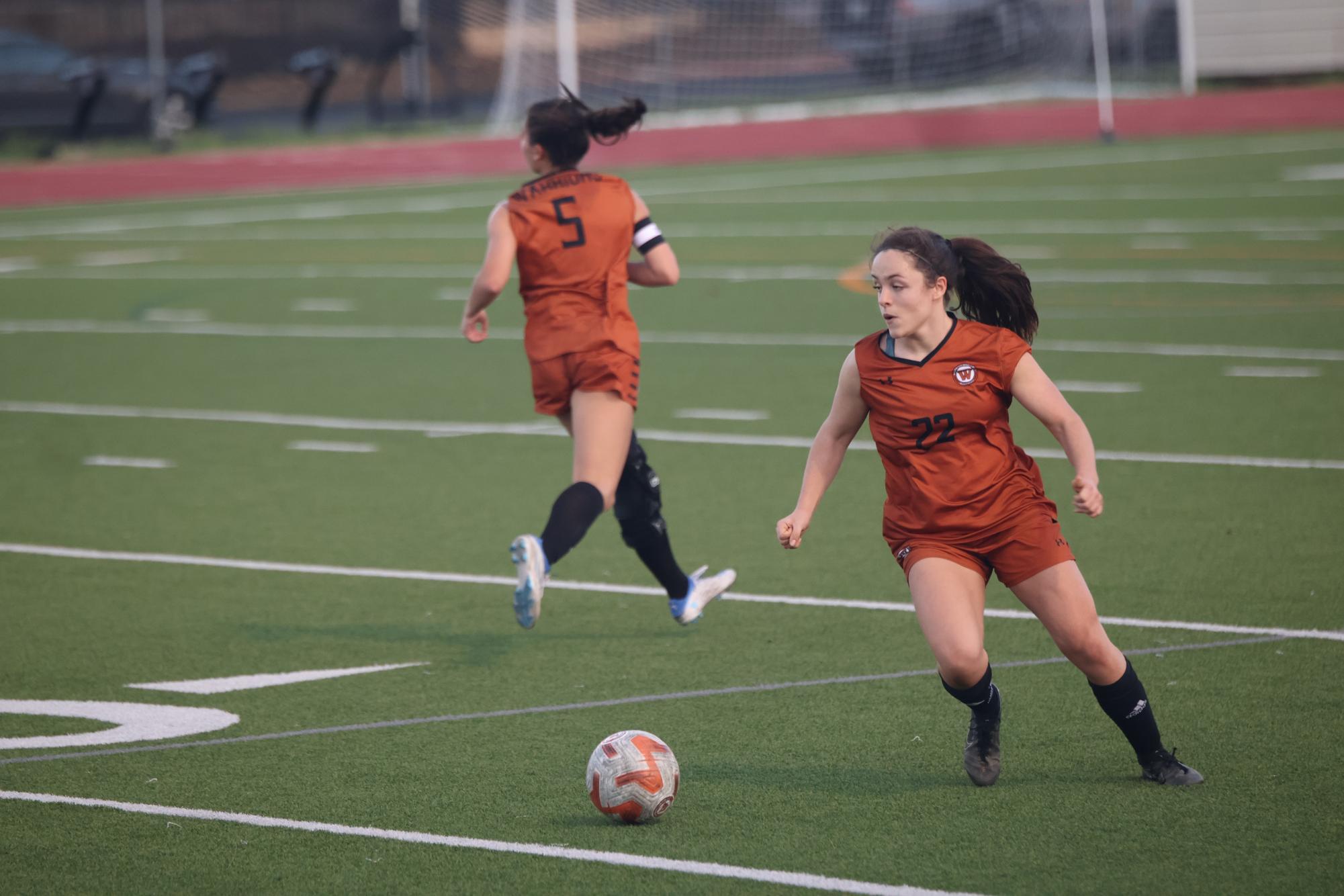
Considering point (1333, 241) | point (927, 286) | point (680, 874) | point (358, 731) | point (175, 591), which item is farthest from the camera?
point (1333, 241)

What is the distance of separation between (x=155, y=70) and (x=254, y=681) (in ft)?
93.6

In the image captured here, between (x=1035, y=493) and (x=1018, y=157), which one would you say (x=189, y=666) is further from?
(x=1018, y=157)

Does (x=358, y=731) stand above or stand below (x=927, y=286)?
below

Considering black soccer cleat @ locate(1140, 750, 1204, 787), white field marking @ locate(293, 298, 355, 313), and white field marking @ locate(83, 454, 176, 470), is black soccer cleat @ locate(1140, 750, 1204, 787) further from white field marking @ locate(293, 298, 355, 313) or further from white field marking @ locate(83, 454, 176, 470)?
white field marking @ locate(293, 298, 355, 313)

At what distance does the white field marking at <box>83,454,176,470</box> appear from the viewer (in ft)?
36.3

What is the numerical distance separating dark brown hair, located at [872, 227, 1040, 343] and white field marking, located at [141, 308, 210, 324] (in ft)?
43.5

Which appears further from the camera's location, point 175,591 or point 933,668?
point 175,591

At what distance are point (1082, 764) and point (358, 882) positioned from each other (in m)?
2.16

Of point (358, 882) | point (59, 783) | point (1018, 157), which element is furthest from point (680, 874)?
point (1018, 157)

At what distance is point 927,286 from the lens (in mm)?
5199

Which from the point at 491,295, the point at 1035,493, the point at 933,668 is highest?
the point at 491,295

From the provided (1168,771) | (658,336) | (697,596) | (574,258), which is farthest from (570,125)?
(658,336)

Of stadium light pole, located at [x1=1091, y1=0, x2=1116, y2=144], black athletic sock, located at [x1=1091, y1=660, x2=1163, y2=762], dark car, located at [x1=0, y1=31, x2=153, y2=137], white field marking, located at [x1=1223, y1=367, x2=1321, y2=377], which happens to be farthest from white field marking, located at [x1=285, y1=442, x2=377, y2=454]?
stadium light pole, located at [x1=1091, y1=0, x2=1116, y2=144]

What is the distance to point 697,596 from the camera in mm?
7324
